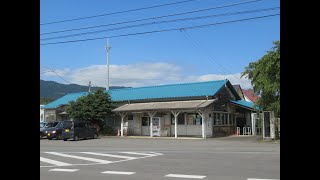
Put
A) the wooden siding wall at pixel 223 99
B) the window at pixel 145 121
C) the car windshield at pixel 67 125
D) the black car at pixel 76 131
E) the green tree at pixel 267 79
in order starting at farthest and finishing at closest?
the window at pixel 145 121 → the wooden siding wall at pixel 223 99 → the car windshield at pixel 67 125 → the black car at pixel 76 131 → the green tree at pixel 267 79

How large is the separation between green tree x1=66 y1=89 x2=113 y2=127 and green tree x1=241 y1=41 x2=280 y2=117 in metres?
16.3

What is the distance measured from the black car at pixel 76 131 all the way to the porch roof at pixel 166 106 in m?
5.40

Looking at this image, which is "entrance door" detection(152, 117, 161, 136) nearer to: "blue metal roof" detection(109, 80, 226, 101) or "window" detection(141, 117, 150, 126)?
"window" detection(141, 117, 150, 126)

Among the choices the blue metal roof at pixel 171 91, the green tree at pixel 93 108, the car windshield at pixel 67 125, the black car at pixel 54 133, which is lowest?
the black car at pixel 54 133

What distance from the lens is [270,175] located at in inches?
467

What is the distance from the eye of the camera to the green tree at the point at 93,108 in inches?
1709

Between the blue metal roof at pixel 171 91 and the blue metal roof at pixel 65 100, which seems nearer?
the blue metal roof at pixel 171 91

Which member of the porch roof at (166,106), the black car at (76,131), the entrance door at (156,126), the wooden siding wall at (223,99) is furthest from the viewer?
the entrance door at (156,126)

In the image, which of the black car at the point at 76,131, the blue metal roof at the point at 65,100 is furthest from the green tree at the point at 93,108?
the blue metal roof at the point at 65,100

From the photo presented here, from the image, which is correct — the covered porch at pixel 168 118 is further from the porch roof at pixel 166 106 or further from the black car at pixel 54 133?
the black car at pixel 54 133

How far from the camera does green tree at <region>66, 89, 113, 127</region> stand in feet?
142

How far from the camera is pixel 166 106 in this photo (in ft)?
129
